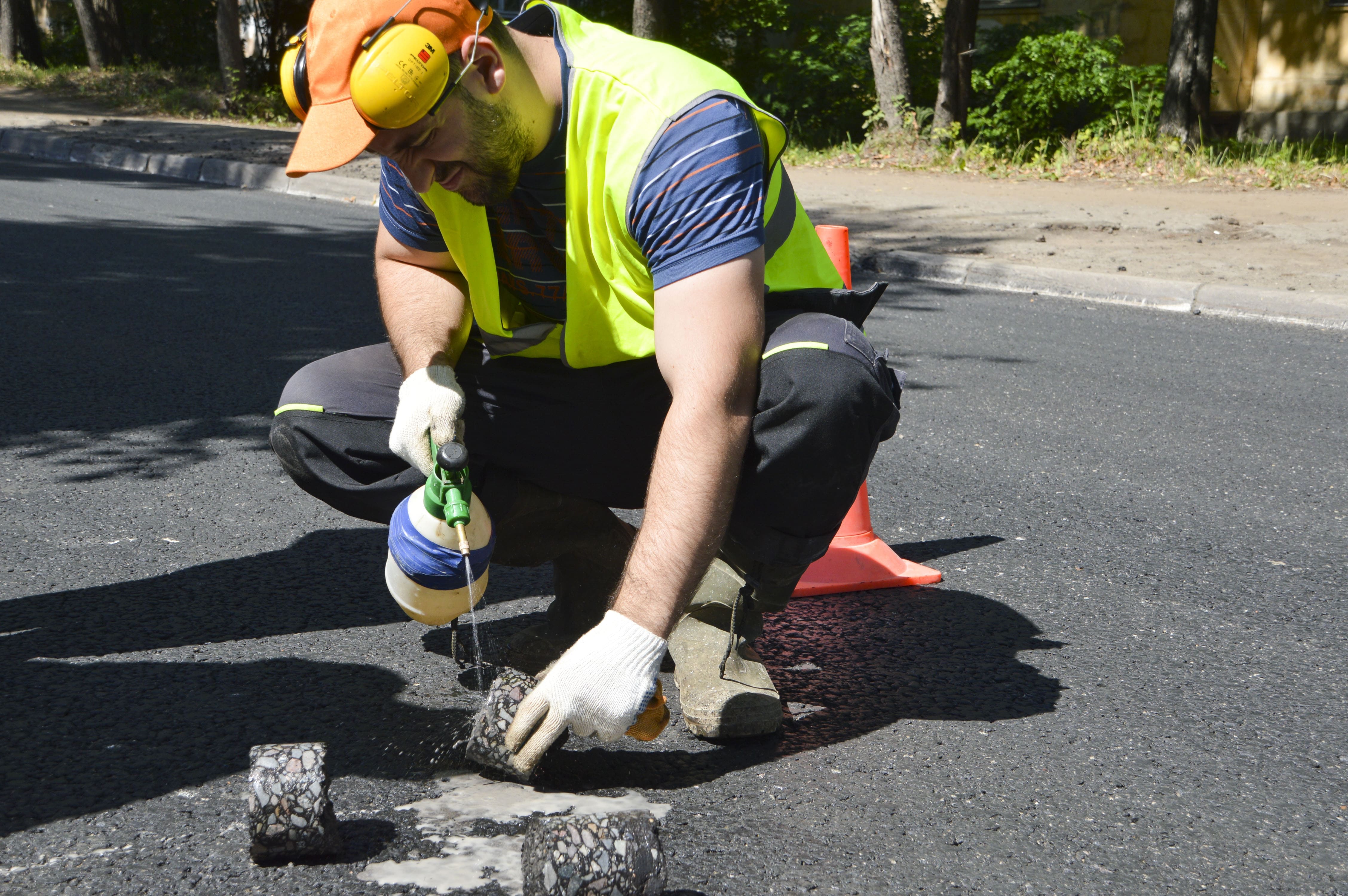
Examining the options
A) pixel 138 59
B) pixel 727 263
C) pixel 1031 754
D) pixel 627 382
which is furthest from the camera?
pixel 138 59

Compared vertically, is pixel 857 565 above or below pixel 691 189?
below

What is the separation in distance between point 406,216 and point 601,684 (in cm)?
122

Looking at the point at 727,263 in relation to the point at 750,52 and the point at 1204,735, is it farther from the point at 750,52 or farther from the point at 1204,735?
the point at 750,52

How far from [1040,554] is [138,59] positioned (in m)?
24.4

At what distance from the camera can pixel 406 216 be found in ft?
8.96

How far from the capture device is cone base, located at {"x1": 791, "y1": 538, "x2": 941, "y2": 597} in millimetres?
3205

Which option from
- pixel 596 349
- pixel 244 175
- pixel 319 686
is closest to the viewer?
pixel 596 349

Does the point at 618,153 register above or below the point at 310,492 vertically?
above

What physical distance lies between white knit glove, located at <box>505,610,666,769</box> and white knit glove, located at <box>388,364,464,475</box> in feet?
2.00

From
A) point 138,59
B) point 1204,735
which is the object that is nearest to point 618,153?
point 1204,735

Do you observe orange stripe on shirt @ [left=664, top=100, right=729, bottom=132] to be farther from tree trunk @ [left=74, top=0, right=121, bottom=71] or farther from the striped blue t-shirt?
tree trunk @ [left=74, top=0, right=121, bottom=71]

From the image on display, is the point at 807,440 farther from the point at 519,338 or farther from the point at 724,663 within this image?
the point at 519,338

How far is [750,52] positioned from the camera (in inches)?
787

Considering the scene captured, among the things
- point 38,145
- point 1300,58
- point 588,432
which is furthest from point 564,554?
point 1300,58
